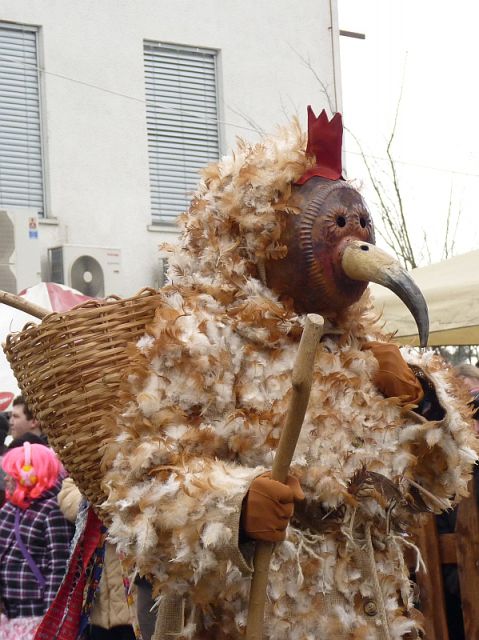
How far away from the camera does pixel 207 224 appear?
309cm

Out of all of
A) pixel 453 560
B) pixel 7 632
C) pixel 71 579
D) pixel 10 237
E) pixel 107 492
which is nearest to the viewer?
pixel 107 492

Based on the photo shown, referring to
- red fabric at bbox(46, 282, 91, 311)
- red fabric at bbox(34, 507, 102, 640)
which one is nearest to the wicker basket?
red fabric at bbox(34, 507, 102, 640)

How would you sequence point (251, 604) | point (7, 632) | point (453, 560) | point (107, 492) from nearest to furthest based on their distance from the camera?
point (251, 604) → point (107, 492) → point (453, 560) → point (7, 632)

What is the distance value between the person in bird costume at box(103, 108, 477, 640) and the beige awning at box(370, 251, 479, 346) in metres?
2.44

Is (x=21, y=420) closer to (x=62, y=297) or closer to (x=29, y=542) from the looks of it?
(x=29, y=542)

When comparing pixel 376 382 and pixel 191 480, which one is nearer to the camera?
pixel 191 480

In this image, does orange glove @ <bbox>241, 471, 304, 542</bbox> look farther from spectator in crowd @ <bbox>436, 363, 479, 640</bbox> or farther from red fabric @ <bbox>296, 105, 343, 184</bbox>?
spectator in crowd @ <bbox>436, 363, 479, 640</bbox>

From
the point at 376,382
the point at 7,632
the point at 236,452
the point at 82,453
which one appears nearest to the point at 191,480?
the point at 236,452

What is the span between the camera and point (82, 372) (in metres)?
2.87

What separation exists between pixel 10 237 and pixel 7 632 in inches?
221

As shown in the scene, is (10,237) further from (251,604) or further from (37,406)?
(251,604)

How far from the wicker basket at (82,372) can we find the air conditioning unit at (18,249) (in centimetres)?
725

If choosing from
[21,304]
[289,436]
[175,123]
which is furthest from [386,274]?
[175,123]

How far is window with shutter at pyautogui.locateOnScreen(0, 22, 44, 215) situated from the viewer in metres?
10.4
